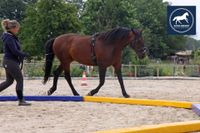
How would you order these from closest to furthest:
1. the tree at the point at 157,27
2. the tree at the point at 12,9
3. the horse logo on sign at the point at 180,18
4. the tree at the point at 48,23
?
the horse logo on sign at the point at 180,18 → the tree at the point at 48,23 → the tree at the point at 157,27 → the tree at the point at 12,9

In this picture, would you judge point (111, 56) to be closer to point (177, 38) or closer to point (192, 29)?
point (192, 29)

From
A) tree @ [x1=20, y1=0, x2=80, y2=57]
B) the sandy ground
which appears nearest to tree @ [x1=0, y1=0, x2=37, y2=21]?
tree @ [x1=20, y1=0, x2=80, y2=57]

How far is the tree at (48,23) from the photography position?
1324 inches

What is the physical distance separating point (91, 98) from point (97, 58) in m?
1.49

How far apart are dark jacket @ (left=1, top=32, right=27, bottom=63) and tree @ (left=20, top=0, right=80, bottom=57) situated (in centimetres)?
2418

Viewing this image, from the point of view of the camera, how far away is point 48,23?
34.0m

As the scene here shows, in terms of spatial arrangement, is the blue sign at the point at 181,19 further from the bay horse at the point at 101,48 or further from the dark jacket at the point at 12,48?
the dark jacket at the point at 12,48

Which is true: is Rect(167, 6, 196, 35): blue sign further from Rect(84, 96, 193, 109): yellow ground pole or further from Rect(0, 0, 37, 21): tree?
Rect(0, 0, 37, 21): tree

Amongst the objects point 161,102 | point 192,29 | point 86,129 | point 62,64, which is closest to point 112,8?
point 192,29

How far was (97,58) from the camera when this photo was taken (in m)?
11.7

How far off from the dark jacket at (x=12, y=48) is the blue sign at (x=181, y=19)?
16271 mm

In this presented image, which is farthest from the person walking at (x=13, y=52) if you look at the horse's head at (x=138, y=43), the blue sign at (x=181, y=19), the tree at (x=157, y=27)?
the tree at (x=157, y=27)

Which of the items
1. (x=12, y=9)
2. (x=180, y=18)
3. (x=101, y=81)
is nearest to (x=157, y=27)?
(x=12, y=9)

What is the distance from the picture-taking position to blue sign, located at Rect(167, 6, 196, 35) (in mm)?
24734
